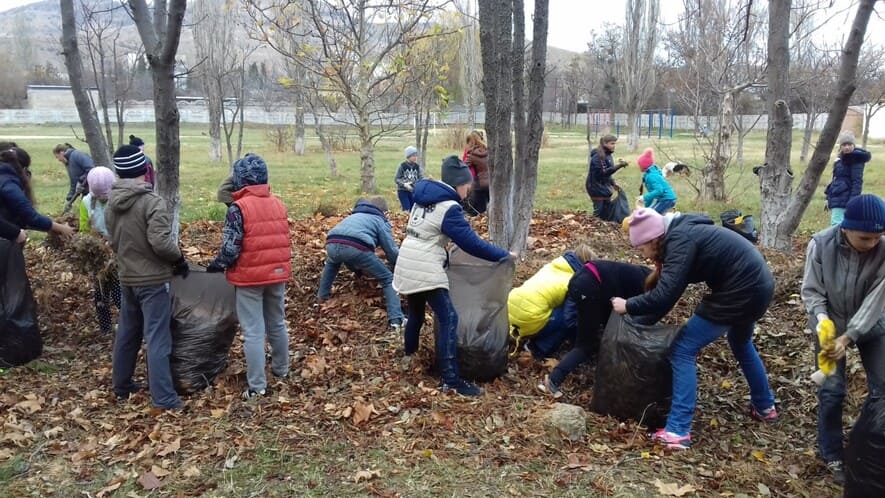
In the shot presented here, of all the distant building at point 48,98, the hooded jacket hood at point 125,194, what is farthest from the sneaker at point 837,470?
the distant building at point 48,98

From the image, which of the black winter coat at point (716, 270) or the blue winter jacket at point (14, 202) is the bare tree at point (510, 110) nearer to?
the black winter coat at point (716, 270)

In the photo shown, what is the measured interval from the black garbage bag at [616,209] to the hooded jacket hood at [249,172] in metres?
6.08

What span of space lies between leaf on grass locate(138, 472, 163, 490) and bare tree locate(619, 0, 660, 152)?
107ft

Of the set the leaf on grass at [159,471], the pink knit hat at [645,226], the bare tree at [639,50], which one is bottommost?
the leaf on grass at [159,471]

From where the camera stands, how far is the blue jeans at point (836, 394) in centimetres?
328

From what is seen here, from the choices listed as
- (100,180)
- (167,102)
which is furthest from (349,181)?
(100,180)

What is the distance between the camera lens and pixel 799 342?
484 centimetres

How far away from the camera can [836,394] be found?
3.46 metres

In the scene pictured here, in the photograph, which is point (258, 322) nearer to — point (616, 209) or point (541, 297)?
point (541, 297)

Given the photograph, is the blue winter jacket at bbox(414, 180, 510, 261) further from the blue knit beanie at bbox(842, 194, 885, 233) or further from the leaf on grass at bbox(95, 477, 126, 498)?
the leaf on grass at bbox(95, 477, 126, 498)

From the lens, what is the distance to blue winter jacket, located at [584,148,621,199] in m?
9.10

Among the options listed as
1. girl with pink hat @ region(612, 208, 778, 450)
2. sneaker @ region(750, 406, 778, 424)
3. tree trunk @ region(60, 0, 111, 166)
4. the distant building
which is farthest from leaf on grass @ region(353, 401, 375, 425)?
the distant building

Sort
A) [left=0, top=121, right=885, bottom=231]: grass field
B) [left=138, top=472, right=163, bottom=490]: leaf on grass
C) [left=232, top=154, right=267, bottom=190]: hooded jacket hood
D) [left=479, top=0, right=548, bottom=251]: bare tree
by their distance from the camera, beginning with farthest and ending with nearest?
[left=0, top=121, right=885, bottom=231]: grass field
[left=479, top=0, right=548, bottom=251]: bare tree
[left=232, top=154, right=267, bottom=190]: hooded jacket hood
[left=138, top=472, right=163, bottom=490]: leaf on grass

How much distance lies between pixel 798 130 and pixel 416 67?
33854mm
